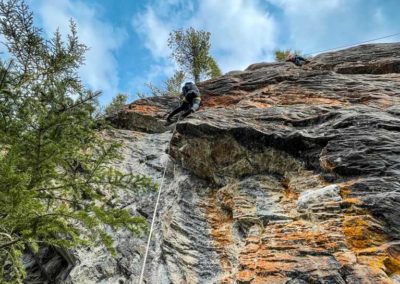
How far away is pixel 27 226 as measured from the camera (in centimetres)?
508

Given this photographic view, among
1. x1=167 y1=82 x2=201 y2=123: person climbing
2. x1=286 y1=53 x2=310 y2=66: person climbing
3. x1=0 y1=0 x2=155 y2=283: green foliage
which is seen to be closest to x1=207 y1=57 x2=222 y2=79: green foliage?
x1=286 y1=53 x2=310 y2=66: person climbing

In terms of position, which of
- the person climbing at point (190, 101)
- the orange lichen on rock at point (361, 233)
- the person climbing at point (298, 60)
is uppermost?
the person climbing at point (298, 60)

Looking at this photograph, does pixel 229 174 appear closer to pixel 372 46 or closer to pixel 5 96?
pixel 5 96

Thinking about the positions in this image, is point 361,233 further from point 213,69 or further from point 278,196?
point 213,69

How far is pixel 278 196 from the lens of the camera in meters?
6.95

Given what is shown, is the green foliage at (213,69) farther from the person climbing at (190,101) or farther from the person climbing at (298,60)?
the person climbing at (190,101)

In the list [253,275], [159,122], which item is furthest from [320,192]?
[159,122]

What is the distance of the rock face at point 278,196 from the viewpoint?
206 inches

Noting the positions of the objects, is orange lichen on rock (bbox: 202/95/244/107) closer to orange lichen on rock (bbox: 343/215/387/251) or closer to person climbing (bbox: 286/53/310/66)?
person climbing (bbox: 286/53/310/66)

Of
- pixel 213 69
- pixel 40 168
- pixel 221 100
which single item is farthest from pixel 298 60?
pixel 40 168

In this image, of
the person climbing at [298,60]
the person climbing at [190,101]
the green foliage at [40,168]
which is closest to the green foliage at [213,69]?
the person climbing at [298,60]

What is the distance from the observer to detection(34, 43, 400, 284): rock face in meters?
5.24

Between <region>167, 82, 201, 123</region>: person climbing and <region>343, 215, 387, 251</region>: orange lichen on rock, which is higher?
<region>167, 82, 201, 123</region>: person climbing

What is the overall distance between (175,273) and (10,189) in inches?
118
